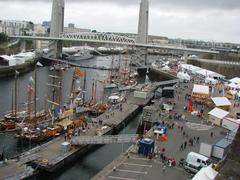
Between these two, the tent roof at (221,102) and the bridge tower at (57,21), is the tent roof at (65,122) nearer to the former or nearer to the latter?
the tent roof at (221,102)

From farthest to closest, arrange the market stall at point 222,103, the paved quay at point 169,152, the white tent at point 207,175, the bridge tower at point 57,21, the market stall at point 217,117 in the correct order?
the bridge tower at point 57,21 → the market stall at point 222,103 → the market stall at point 217,117 → the paved quay at point 169,152 → the white tent at point 207,175

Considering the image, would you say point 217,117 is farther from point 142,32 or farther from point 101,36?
point 101,36

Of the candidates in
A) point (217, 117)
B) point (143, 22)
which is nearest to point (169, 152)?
point (217, 117)

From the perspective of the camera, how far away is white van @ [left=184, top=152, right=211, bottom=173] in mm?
18594

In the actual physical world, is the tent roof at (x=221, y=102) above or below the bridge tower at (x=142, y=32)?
below

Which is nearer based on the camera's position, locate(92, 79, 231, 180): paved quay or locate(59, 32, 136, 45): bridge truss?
locate(92, 79, 231, 180): paved quay

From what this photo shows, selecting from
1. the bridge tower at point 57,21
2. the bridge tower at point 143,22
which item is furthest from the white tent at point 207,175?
the bridge tower at point 57,21

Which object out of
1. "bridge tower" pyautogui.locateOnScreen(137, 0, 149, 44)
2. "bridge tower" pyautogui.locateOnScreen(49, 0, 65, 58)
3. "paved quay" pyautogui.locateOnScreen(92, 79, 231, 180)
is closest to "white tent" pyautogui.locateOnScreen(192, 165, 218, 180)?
"paved quay" pyautogui.locateOnScreen(92, 79, 231, 180)

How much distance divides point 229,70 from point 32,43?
64.1 meters

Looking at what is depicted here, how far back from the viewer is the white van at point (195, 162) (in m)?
18.6

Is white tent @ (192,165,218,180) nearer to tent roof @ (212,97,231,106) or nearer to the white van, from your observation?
the white van

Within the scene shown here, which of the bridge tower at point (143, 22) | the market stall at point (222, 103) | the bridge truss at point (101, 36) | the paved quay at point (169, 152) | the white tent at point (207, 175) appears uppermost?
the bridge tower at point (143, 22)

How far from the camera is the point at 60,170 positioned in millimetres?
20750

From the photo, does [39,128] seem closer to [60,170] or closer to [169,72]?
[60,170]
